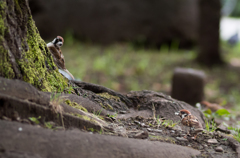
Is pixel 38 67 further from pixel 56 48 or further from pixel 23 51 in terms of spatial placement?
pixel 56 48

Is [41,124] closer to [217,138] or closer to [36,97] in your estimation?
[36,97]

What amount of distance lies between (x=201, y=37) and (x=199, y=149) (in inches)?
209

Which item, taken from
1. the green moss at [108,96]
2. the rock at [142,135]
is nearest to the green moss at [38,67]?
the green moss at [108,96]

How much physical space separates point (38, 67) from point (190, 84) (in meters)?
3.23

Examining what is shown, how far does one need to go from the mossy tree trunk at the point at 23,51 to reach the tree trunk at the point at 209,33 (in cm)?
530

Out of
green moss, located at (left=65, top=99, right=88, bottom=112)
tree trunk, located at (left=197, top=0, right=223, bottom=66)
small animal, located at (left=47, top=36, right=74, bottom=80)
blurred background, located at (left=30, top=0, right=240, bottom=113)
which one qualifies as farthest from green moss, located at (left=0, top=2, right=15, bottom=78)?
tree trunk, located at (left=197, top=0, right=223, bottom=66)

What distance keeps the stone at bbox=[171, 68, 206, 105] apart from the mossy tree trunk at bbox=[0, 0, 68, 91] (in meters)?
2.91

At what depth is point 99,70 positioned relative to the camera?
6.00m

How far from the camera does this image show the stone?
4645mm

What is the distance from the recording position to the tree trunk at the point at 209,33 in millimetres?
6564

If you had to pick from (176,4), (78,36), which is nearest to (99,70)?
(78,36)

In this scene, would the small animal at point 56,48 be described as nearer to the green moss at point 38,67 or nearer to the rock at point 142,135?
the green moss at point 38,67

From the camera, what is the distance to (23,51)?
1.78 meters

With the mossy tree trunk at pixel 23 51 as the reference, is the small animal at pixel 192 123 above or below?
below
